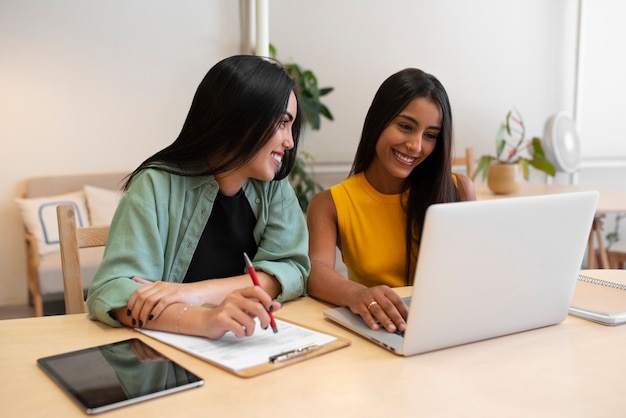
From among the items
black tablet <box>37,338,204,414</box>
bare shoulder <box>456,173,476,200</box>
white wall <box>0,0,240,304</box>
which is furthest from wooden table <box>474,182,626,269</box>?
black tablet <box>37,338,204,414</box>

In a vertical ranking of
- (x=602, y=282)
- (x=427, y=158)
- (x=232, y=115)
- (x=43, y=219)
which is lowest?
(x=43, y=219)

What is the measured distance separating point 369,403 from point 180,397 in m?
0.25

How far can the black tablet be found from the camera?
86 cm

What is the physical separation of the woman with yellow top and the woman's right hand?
1.72 ft

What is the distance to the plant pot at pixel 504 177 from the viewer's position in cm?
336

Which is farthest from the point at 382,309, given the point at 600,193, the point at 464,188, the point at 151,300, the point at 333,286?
the point at 600,193

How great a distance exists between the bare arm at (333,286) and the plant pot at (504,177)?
186cm

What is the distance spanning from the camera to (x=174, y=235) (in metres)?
1.36

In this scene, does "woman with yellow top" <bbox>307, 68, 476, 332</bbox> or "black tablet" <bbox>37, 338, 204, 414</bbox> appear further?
"woman with yellow top" <bbox>307, 68, 476, 332</bbox>

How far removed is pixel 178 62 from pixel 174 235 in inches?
111

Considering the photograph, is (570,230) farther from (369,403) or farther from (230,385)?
(230,385)

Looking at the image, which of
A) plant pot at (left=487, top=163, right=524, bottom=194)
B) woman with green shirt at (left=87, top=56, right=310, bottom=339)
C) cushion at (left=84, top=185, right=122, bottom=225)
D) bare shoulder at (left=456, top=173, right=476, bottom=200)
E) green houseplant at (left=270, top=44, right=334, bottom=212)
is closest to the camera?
Result: woman with green shirt at (left=87, top=56, right=310, bottom=339)

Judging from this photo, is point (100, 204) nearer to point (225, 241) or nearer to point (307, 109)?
point (307, 109)

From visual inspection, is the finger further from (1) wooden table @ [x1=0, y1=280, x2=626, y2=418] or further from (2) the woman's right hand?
(2) the woman's right hand
